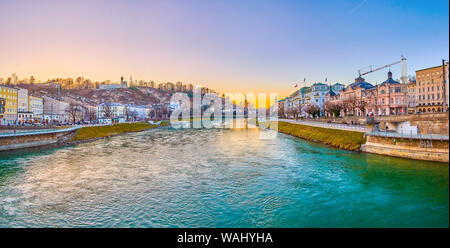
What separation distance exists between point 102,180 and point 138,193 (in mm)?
3849

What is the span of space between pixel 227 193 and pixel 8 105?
2655 inches

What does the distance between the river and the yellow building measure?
4628 cm

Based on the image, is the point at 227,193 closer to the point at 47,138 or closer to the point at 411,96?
the point at 47,138

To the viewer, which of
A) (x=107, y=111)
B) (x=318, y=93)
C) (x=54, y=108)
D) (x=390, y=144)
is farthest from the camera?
(x=107, y=111)

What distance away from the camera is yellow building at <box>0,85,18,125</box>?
176ft

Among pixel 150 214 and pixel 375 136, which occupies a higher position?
pixel 375 136

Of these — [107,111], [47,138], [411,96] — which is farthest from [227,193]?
[107,111]

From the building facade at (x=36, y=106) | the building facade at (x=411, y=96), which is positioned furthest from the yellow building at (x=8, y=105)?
the building facade at (x=411, y=96)

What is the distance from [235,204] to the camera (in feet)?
34.6

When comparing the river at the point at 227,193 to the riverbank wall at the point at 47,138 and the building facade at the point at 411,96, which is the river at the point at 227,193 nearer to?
the riverbank wall at the point at 47,138

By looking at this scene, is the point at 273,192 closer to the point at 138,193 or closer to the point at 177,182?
the point at 177,182

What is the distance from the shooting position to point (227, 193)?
12.0 m

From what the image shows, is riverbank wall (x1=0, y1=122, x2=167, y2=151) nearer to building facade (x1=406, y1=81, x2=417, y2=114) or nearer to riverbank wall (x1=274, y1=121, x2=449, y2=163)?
riverbank wall (x1=274, y1=121, x2=449, y2=163)
